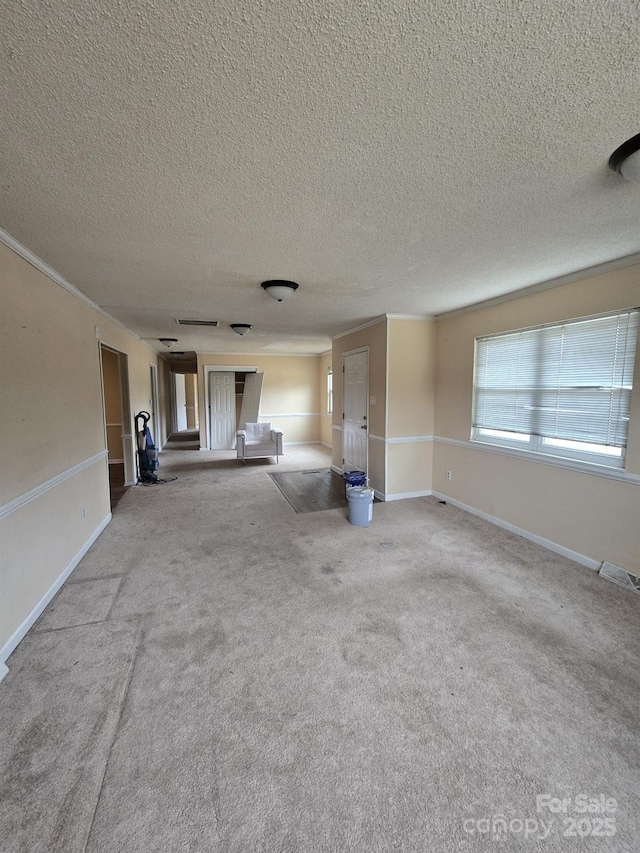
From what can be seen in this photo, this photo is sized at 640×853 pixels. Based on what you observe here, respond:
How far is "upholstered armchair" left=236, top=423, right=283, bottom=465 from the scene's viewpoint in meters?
6.98

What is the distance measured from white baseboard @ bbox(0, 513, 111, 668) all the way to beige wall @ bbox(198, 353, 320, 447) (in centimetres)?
547

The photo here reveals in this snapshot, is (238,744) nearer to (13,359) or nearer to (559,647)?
(559,647)

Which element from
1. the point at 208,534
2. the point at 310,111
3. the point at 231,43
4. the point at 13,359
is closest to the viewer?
the point at 231,43

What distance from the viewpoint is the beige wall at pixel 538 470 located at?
8.89 feet

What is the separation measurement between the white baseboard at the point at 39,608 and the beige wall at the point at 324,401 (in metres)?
6.13

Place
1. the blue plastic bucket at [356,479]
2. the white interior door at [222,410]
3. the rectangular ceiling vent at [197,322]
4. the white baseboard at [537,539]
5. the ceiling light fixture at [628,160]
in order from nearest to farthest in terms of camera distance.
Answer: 1. the ceiling light fixture at [628,160]
2. the white baseboard at [537,539]
3. the blue plastic bucket at [356,479]
4. the rectangular ceiling vent at [197,322]
5. the white interior door at [222,410]

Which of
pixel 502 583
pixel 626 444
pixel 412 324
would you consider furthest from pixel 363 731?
pixel 412 324

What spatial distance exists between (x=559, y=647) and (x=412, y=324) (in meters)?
3.67

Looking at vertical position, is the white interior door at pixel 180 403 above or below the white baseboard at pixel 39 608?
above

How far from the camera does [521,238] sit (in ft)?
7.41

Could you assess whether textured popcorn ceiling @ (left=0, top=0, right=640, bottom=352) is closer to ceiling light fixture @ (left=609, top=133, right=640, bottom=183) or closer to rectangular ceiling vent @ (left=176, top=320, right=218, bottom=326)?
ceiling light fixture @ (left=609, top=133, right=640, bottom=183)

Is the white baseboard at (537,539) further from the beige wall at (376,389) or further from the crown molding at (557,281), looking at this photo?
the crown molding at (557,281)

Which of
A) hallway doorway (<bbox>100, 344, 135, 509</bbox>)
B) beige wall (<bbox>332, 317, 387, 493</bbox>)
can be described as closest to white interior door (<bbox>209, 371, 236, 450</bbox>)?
hallway doorway (<bbox>100, 344, 135, 509</bbox>)

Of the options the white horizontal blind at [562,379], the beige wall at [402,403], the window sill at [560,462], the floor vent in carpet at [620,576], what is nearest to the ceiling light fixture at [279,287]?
the beige wall at [402,403]
